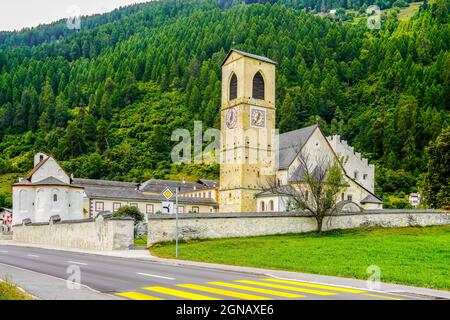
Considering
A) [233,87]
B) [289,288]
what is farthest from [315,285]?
[233,87]

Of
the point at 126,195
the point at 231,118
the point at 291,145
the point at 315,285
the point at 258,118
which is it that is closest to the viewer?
the point at 315,285

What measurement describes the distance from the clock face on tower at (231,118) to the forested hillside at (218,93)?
35.4 meters

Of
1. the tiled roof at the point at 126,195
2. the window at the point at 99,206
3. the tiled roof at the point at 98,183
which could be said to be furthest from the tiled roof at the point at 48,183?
the tiled roof at the point at 98,183

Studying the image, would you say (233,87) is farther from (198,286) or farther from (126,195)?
(198,286)

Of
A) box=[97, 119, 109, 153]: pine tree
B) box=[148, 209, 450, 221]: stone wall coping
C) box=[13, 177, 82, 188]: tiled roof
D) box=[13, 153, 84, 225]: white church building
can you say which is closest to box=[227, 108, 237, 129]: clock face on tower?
box=[148, 209, 450, 221]: stone wall coping

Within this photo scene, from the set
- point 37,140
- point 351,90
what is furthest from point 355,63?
point 37,140

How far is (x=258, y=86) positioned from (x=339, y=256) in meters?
41.8

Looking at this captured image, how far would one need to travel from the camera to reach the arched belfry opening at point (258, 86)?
66625mm

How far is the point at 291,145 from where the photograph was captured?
222ft

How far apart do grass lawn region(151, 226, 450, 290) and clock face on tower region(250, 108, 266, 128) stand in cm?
2512

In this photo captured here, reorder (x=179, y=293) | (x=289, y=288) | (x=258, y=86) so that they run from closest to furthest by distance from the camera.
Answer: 1. (x=179, y=293)
2. (x=289, y=288)
3. (x=258, y=86)

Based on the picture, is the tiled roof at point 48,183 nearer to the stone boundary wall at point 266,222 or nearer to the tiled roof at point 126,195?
the tiled roof at point 126,195

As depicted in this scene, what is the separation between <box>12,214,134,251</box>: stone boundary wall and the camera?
3900cm

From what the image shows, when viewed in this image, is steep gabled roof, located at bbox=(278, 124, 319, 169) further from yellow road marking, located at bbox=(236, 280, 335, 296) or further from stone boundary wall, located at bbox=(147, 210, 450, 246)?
yellow road marking, located at bbox=(236, 280, 335, 296)
